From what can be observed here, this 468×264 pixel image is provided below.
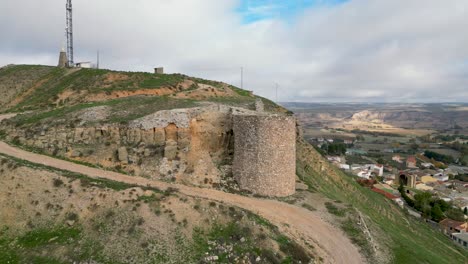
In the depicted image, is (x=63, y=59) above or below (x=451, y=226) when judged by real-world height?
above

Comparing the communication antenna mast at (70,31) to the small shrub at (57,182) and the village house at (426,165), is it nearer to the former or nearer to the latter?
the small shrub at (57,182)

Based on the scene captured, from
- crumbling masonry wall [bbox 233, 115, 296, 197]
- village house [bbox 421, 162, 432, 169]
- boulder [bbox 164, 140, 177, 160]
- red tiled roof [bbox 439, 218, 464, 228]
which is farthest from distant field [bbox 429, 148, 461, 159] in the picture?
boulder [bbox 164, 140, 177, 160]

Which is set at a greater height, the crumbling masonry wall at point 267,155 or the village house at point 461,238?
the crumbling masonry wall at point 267,155

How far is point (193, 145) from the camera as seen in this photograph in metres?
24.9

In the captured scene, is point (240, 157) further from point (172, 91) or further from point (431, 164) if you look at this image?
point (431, 164)

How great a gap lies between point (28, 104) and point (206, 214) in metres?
28.5

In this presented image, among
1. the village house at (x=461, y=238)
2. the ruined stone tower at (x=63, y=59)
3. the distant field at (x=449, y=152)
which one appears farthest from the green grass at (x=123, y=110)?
the distant field at (x=449, y=152)

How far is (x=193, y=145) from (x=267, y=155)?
5651 millimetres

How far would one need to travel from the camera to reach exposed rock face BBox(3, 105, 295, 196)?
73.4 ft

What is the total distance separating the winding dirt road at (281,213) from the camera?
58.7 feet

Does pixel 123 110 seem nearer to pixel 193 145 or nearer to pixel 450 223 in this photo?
pixel 193 145

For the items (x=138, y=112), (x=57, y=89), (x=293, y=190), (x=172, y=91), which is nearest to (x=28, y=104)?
(x=57, y=89)

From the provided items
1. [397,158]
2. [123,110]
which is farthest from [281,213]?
[397,158]

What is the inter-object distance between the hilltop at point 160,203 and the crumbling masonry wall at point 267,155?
299 millimetres
